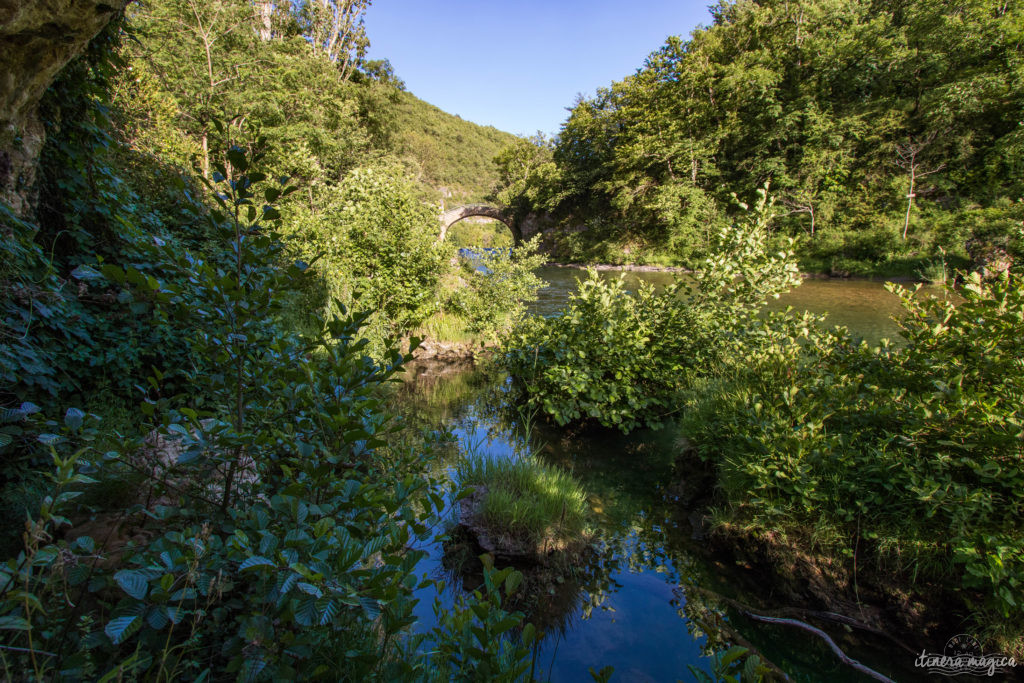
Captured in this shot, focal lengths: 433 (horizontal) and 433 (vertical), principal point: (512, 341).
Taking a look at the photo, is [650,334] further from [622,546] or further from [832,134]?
[832,134]

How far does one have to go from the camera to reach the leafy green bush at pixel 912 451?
262cm

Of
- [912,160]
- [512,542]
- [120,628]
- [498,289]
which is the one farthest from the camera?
[912,160]

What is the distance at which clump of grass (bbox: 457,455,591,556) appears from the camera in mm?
3582

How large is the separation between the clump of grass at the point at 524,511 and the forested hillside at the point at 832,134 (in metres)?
13.6

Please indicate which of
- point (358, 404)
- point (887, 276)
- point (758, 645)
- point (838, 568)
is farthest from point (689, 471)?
point (887, 276)

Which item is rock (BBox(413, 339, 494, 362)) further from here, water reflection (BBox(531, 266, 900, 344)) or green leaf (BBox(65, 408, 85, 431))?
green leaf (BBox(65, 408, 85, 431))

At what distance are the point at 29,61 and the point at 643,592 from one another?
506cm

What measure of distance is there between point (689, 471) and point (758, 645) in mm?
1995

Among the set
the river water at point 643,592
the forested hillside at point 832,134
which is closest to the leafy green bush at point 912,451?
the river water at point 643,592

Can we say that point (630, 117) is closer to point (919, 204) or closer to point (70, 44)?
point (919, 204)

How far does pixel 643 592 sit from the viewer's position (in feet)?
11.1

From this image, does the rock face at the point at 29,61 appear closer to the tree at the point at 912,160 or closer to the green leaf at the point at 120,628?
the green leaf at the point at 120,628

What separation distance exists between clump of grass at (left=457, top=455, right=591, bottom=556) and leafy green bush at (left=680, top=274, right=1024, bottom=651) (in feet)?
4.57

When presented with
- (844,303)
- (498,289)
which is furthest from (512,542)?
Answer: (844,303)
